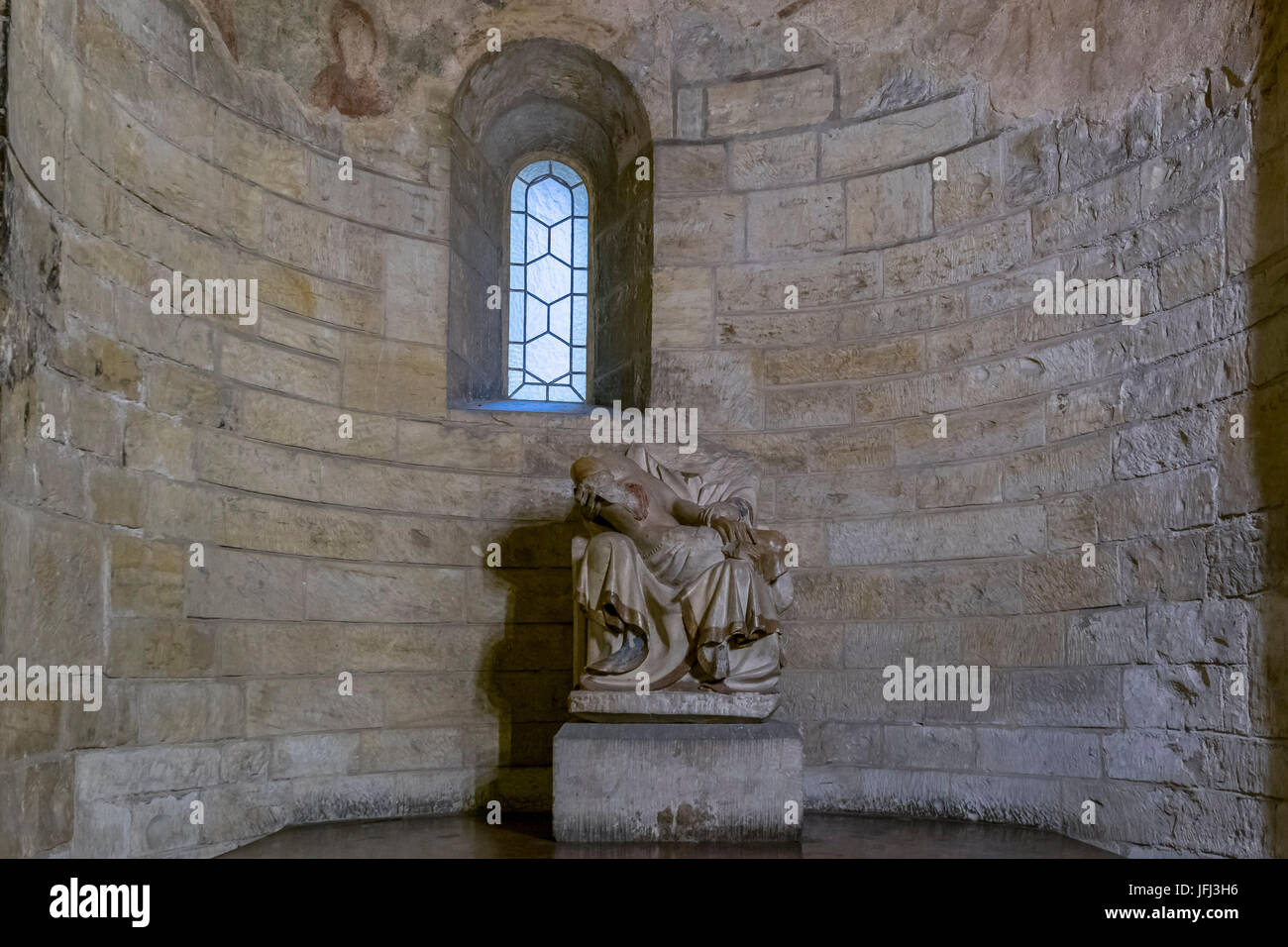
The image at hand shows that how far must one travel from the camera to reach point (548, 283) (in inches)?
277

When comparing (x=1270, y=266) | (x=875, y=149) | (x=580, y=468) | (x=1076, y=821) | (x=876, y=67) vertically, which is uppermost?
(x=876, y=67)

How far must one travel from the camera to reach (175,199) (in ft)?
16.7

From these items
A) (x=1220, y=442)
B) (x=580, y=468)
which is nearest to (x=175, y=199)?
(x=580, y=468)

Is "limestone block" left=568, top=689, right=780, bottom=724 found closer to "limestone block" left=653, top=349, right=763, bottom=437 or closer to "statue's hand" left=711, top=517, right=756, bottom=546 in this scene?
"statue's hand" left=711, top=517, right=756, bottom=546

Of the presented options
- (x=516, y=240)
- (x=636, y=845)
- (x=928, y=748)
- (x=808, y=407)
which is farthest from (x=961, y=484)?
(x=516, y=240)

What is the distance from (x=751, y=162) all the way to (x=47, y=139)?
11.3ft

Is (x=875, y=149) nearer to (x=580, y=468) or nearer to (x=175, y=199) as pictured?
(x=580, y=468)

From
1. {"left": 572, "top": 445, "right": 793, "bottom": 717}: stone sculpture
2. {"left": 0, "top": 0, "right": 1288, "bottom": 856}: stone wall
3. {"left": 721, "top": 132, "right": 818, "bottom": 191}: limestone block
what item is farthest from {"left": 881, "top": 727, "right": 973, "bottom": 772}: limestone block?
{"left": 721, "top": 132, "right": 818, "bottom": 191}: limestone block

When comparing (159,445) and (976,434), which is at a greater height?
(976,434)

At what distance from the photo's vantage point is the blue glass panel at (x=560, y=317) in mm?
7016

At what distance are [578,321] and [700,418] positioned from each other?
1.19m

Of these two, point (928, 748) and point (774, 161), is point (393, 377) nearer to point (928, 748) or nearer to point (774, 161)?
point (774, 161)

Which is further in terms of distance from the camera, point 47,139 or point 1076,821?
point 1076,821

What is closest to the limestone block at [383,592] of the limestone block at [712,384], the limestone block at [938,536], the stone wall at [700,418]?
the stone wall at [700,418]
